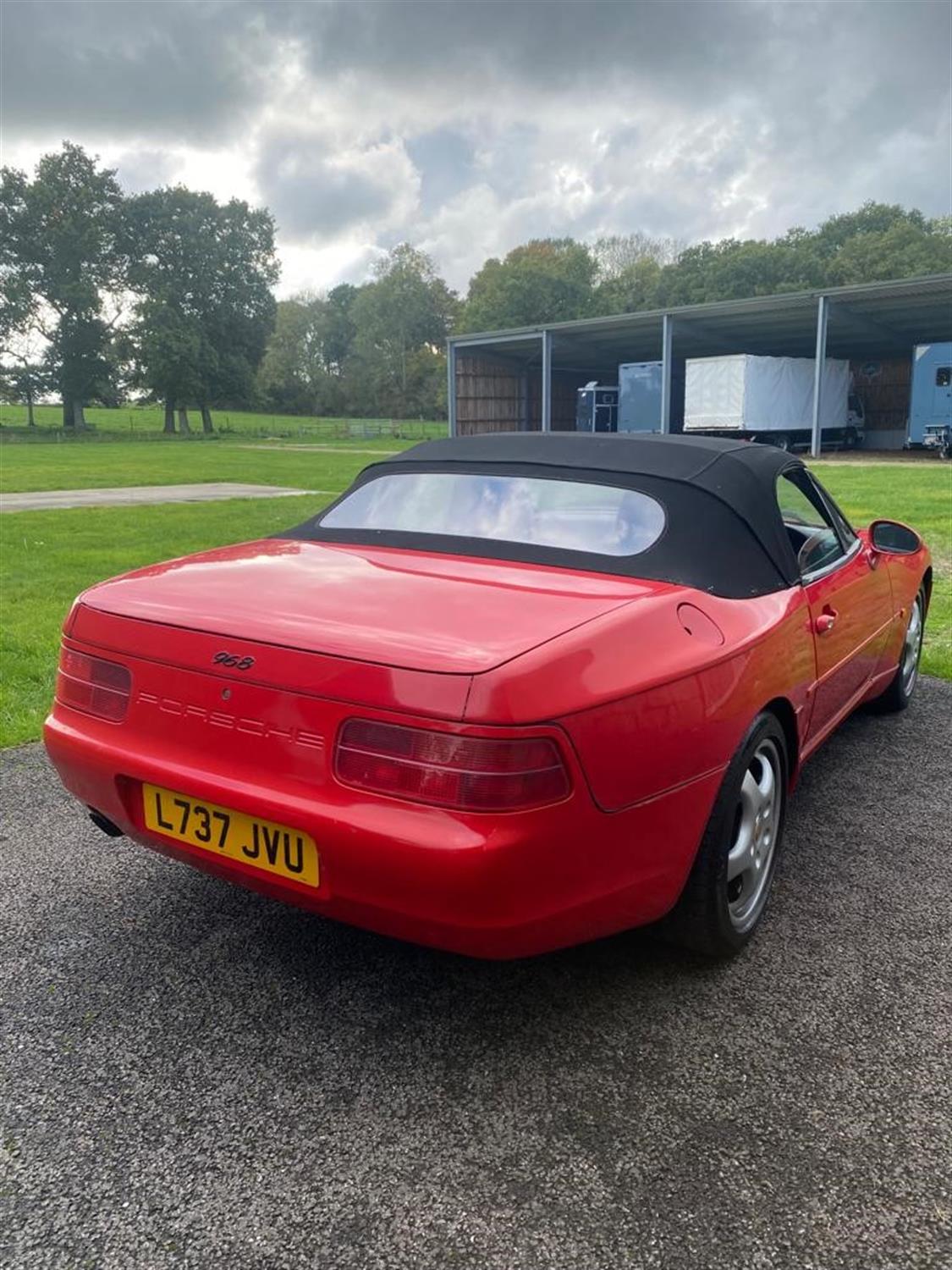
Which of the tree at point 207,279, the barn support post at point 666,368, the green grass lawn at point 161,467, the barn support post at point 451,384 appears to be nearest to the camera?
the green grass lawn at point 161,467

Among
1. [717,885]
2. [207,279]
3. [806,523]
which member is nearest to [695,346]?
[806,523]

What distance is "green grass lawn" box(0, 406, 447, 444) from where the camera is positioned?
5172cm

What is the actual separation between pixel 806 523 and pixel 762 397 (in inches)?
1024

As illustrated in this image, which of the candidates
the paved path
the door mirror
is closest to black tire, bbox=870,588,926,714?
the door mirror

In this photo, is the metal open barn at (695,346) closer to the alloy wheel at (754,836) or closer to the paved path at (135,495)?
the paved path at (135,495)

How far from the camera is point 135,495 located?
54.0 ft

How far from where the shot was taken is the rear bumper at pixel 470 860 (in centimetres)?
186

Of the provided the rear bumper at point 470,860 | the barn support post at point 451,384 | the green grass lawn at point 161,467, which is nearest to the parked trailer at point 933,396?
the barn support post at point 451,384

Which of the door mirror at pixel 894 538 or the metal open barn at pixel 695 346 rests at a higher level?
the metal open barn at pixel 695 346

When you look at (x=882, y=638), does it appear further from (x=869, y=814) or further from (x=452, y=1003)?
(x=452, y=1003)

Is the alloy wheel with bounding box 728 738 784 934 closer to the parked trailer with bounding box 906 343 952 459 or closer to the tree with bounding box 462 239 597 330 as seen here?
the parked trailer with bounding box 906 343 952 459

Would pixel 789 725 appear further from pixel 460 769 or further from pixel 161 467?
pixel 161 467

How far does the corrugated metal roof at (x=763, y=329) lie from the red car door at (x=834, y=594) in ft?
74.5

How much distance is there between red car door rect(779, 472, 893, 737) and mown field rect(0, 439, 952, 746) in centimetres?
200
